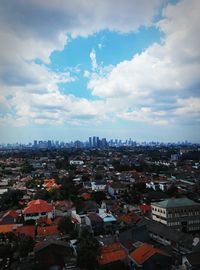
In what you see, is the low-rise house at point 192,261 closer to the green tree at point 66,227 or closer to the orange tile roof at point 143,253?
the orange tile roof at point 143,253

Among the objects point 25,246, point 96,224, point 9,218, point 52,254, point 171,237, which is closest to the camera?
point 52,254

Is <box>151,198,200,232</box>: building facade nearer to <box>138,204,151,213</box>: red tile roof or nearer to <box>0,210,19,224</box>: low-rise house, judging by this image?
<box>138,204,151,213</box>: red tile roof

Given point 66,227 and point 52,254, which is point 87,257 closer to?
point 52,254

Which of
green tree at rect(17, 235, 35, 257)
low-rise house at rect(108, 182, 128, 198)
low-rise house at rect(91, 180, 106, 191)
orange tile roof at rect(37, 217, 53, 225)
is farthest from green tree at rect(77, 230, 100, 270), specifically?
low-rise house at rect(91, 180, 106, 191)

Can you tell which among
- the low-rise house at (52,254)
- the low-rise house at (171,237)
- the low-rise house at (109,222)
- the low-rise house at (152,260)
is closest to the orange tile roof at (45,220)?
the low-rise house at (109,222)

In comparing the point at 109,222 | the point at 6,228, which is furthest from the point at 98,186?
the point at 6,228

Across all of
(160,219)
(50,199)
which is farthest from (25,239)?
(50,199)
